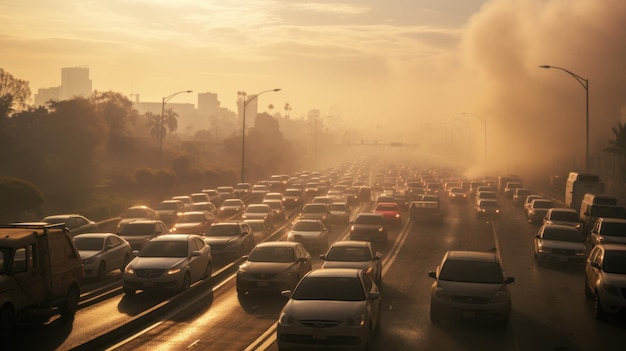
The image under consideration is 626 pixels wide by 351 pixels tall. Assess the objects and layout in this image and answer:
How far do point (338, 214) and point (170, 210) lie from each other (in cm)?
1029

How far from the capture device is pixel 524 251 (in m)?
33.1

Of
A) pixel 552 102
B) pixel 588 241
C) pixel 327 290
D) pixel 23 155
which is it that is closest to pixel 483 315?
pixel 327 290

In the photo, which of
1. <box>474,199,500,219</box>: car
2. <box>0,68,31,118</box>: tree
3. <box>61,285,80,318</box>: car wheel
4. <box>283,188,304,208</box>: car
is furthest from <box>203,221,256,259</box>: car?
<box>0,68,31,118</box>: tree

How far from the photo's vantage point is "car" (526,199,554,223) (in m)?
45.6

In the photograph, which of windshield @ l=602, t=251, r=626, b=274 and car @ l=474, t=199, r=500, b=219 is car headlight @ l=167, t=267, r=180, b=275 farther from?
car @ l=474, t=199, r=500, b=219

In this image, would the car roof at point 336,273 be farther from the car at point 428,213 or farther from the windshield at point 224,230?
the car at point 428,213

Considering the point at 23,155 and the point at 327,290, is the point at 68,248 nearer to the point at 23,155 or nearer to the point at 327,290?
the point at 327,290

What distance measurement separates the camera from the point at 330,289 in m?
14.4

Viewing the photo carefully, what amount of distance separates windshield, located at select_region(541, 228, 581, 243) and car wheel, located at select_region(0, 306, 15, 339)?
20.0 meters

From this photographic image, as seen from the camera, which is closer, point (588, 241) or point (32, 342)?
point (32, 342)

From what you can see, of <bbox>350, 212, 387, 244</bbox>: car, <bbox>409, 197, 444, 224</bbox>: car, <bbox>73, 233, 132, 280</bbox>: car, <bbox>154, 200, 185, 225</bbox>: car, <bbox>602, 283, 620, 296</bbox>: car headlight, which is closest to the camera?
<bbox>602, 283, 620, 296</bbox>: car headlight

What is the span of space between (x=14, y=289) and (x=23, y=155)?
57421 millimetres

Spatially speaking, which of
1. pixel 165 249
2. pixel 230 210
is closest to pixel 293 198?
pixel 230 210

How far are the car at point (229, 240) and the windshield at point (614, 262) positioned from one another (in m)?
14.4
